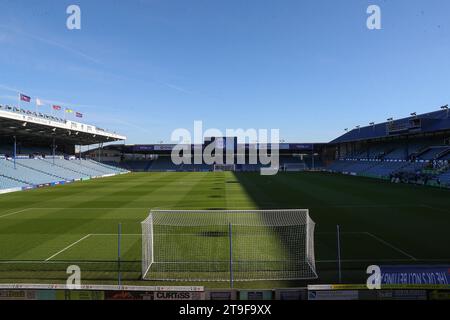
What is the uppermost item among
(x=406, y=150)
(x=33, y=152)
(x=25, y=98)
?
(x=25, y=98)

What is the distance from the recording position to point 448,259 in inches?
432

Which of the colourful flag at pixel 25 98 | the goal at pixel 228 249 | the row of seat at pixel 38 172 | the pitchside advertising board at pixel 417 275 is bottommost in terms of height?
the goal at pixel 228 249

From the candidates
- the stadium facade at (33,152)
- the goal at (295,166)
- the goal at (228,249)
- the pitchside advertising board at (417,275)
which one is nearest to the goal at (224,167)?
the goal at (295,166)

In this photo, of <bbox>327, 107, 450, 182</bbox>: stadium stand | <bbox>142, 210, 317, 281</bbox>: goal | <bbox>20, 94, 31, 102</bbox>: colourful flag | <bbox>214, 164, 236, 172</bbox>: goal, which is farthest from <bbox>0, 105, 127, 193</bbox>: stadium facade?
<bbox>327, 107, 450, 182</bbox>: stadium stand

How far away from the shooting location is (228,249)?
12.6 m

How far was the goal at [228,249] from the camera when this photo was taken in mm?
9992

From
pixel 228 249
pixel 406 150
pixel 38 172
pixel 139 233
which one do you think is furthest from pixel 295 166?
pixel 228 249

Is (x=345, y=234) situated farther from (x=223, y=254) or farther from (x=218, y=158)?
(x=218, y=158)

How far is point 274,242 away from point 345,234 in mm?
4075

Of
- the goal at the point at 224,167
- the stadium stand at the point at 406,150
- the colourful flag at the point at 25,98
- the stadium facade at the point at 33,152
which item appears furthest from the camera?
the goal at the point at 224,167

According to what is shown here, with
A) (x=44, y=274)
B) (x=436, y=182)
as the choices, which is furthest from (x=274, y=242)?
(x=436, y=182)

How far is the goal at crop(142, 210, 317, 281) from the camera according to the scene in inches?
393

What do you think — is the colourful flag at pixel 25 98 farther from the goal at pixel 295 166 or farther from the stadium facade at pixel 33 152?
the goal at pixel 295 166

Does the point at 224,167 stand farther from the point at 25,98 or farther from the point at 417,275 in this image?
the point at 417,275
